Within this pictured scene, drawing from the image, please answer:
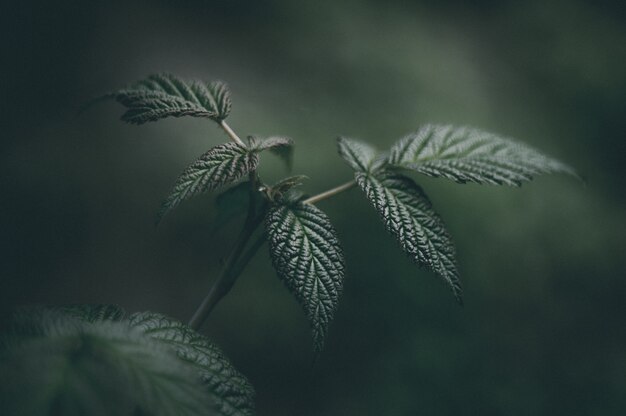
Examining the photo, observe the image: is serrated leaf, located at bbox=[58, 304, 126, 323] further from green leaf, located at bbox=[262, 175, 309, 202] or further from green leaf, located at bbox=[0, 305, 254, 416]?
green leaf, located at bbox=[262, 175, 309, 202]

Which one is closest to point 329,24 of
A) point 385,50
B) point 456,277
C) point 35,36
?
point 385,50

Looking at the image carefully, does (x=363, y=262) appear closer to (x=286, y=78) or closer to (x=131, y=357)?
(x=286, y=78)

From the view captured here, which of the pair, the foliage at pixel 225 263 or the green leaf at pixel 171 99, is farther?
the green leaf at pixel 171 99

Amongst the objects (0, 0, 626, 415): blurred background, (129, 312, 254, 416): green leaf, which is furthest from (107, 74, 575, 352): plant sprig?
(0, 0, 626, 415): blurred background

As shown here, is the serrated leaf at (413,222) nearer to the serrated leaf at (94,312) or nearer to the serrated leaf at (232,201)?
the serrated leaf at (232,201)

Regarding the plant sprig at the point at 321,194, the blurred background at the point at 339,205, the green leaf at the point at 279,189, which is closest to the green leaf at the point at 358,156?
the plant sprig at the point at 321,194
